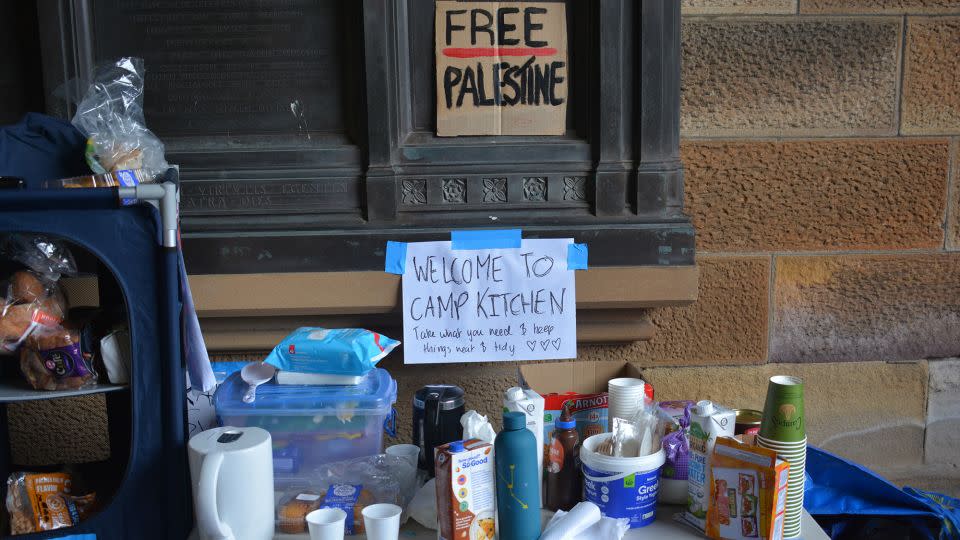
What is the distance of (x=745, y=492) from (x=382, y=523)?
0.55m

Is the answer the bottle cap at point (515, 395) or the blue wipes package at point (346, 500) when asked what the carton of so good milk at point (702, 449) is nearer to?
the bottle cap at point (515, 395)

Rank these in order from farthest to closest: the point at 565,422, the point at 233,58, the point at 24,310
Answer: the point at 233,58 → the point at 565,422 → the point at 24,310

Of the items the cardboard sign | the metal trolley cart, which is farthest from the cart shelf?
the cardboard sign

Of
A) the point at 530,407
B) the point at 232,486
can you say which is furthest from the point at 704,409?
the point at 232,486

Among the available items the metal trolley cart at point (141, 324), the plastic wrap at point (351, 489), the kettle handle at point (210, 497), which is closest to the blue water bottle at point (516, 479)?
the plastic wrap at point (351, 489)

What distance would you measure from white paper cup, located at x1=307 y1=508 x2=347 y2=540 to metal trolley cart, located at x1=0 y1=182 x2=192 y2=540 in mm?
265

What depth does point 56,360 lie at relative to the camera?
4.07 ft

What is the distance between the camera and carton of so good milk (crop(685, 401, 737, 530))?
1257 mm

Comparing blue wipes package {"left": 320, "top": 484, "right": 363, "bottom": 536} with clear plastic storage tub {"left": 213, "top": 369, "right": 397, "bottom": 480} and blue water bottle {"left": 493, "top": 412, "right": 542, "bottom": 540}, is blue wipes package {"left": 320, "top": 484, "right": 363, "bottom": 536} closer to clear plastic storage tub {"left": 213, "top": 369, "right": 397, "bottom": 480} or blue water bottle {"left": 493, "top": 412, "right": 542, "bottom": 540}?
clear plastic storage tub {"left": 213, "top": 369, "right": 397, "bottom": 480}

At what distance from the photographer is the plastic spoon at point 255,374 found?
1.40 m

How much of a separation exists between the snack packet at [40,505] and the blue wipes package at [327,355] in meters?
0.39

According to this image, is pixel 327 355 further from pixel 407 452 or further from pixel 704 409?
pixel 704 409

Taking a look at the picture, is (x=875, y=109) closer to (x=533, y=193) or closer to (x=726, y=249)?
(x=726, y=249)

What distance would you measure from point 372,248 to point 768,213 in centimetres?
92
